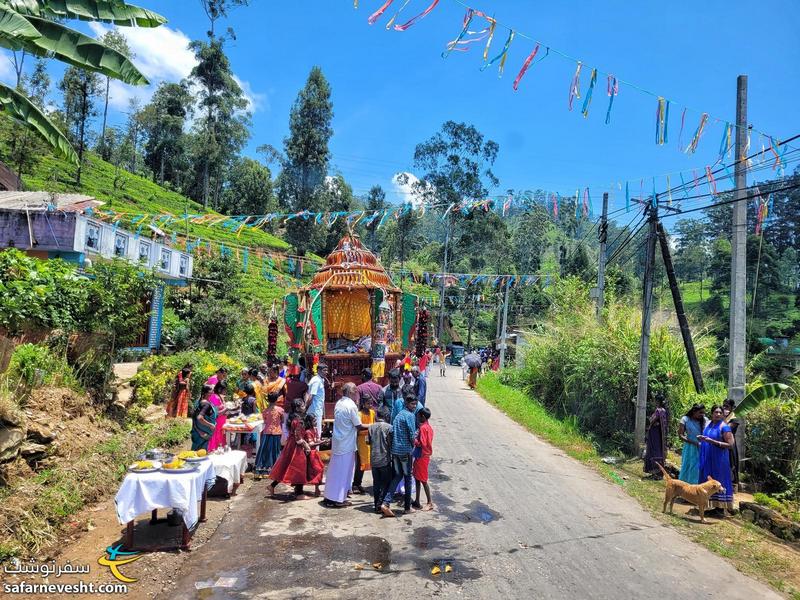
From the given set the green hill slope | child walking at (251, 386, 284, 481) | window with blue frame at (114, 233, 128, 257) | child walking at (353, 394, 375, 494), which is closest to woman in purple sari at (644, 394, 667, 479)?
child walking at (353, 394, 375, 494)

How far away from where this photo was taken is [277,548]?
6129mm

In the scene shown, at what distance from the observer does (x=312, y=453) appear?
26.6ft

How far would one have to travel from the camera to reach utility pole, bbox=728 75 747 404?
9961 mm

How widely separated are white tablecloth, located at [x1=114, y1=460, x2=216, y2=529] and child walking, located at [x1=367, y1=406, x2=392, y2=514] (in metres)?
2.31

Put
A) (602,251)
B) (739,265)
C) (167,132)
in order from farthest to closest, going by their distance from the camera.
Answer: (167,132), (602,251), (739,265)

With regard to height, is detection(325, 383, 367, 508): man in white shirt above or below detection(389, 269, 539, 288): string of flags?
below

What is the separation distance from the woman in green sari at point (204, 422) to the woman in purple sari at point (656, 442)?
7.95 m

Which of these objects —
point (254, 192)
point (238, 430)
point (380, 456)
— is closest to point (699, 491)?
point (380, 456)

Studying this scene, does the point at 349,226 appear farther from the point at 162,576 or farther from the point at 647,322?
the point at 162,576

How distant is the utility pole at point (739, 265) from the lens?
32.7 feet

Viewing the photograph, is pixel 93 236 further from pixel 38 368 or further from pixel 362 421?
pixel 362 421

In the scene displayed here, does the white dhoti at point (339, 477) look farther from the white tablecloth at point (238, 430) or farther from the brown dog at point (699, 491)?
the brown dog at point (699, 491)

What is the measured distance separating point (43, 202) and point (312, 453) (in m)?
17.5

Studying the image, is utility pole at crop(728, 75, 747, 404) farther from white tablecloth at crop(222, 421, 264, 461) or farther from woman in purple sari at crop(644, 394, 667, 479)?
white tablecloth at crop(222, 421, 264, 461)
